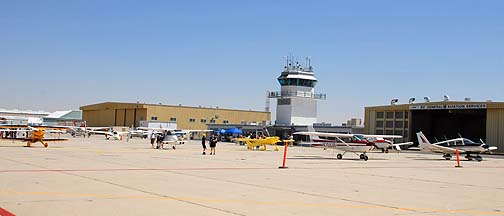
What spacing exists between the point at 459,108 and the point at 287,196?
155 ft

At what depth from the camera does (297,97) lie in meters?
77.4

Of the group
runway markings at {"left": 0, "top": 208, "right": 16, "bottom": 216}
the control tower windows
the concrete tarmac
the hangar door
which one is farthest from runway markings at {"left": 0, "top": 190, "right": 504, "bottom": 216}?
the control tower windows

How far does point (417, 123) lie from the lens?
61.6 m

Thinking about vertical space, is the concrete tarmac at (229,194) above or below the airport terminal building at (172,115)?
below

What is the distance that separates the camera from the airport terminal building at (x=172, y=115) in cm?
10212

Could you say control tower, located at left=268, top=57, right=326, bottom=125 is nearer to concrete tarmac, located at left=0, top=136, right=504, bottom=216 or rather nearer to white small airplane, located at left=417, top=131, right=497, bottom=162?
white small airplane, located at left=417, top=131, right=497, bottom=162

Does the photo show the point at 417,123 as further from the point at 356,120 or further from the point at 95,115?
the point at 95,115

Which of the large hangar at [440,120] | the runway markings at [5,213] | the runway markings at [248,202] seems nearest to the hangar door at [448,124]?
the large hangar at [440,120]

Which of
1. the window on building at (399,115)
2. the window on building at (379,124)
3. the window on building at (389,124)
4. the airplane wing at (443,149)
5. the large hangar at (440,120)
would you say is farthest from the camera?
the window on building at (379,124)

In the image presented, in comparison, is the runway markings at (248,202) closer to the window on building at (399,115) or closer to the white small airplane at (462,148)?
the white small airplane at (462,148)

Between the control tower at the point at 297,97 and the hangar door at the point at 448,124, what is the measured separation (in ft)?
63.3

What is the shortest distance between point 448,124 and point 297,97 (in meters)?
21.5

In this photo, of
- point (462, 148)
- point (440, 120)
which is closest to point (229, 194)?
point (462, 148)

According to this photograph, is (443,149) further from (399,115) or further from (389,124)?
(389,124)
